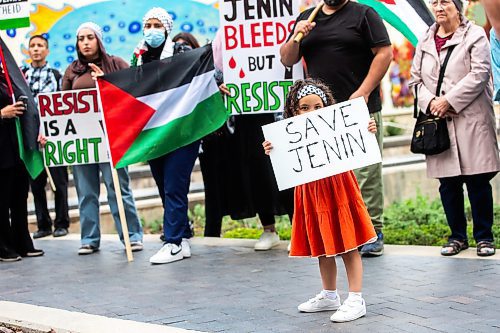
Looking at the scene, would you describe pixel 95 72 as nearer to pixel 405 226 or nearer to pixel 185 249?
pixel 185 249

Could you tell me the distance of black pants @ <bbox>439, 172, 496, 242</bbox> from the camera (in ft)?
25.1

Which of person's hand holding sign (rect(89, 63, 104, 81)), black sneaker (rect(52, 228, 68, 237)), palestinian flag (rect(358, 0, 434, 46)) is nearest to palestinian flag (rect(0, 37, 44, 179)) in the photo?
person's hand holding sign (rect(89, 63, 104, 81))

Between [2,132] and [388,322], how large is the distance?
4.78 metres

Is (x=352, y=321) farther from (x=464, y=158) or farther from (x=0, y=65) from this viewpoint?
(x=0, y=65)

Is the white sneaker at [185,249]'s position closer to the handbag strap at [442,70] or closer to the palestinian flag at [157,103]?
the palestinian flag at [157,103]

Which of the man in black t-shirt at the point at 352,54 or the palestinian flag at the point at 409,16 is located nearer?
the man in black t-shirt at the point at 352,54

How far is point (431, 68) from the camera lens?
7777mm

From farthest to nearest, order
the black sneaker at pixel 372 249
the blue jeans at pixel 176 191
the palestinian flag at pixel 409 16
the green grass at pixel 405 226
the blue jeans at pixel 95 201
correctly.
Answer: the blue jeans at pixel 95 201, the green grass at pixel 405 226, the blue jeans at pixel 176 191, the palestinian flag at pixel 409 16, the black sneaker at pixel 372 249

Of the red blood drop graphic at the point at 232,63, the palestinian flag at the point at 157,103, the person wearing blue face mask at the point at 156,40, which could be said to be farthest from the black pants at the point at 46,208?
the red blood drop graphic at the point at 232,63

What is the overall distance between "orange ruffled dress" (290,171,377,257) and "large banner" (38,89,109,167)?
3496 millimetres

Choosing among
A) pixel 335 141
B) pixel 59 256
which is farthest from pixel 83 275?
pixel 335 141

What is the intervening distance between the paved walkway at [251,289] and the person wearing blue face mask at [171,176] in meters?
0.17

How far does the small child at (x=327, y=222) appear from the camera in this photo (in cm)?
582

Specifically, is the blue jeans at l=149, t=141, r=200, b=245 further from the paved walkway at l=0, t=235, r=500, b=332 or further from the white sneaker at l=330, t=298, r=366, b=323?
the white sneaker at l=330, t=298, r=366, b=323
